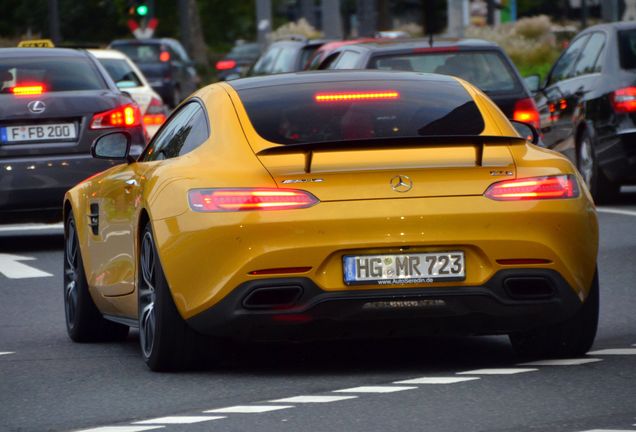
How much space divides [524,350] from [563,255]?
2.31ft

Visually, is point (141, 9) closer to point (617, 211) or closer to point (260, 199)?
point (617, 211)

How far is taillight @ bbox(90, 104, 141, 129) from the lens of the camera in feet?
51.4

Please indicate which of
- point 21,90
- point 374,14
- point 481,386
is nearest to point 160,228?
point 481,386

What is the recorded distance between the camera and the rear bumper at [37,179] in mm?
15469

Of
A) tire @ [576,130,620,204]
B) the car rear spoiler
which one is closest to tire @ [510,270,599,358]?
the car rear spoiler

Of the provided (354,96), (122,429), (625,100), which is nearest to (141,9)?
(625,100)

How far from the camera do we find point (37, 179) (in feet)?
50.9

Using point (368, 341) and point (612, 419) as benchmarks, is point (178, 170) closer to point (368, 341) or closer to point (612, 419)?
point (368, 341)

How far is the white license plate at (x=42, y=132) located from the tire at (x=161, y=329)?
7.05 meters

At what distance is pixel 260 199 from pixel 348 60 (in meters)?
11.0

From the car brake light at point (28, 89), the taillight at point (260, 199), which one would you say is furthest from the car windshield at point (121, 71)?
the taillight at point (260, 199)

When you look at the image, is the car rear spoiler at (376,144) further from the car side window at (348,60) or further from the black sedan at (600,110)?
the black sedan at (600,110)

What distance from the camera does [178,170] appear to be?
8.34 metres

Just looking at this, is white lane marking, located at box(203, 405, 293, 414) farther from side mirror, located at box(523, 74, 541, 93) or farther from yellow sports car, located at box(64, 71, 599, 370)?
side mirror, located at box(523, 74, 541, 93)
